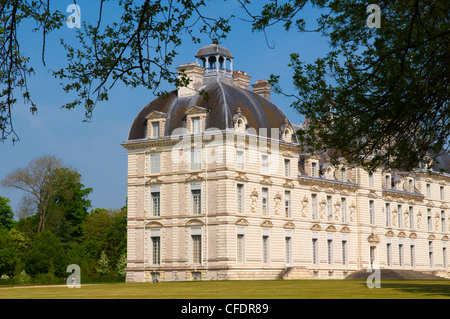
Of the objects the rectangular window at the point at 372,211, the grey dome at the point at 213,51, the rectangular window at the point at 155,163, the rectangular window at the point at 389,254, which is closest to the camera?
the rectangular window at the point at 155,163

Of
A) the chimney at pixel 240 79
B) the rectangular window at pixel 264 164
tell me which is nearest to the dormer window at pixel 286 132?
the rectangular window at pixel 264 164

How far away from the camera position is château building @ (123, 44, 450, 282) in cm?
4988

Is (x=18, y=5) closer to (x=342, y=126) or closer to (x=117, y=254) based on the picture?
(x=342, y=126)

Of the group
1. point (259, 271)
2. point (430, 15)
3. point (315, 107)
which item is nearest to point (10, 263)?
point (259, 271)

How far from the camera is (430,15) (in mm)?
17000

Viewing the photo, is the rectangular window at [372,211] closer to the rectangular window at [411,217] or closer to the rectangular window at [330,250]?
the rectangular window at [330,250]

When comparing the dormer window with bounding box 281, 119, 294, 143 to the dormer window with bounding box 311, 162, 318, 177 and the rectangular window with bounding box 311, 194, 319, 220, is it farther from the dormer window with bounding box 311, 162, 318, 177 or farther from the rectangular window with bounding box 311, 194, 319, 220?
the rectangular window with bounding box 311, 194, 319, 220

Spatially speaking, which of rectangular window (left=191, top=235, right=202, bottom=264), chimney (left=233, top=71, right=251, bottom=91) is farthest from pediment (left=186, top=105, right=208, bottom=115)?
rectangular window (left=191, top=235, right=202, bottom=264)

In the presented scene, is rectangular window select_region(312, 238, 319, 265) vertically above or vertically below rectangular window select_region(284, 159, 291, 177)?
below

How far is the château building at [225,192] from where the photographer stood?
49.9 meters

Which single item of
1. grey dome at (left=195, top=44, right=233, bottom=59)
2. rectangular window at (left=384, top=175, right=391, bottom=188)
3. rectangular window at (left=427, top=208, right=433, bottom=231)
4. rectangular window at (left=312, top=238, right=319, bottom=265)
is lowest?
rectangular window at (left=312, top=238, right=319, bottom=265)

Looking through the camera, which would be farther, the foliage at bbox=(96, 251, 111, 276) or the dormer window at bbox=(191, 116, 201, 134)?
the foliage at bbox=(96, 251, 111, 276)

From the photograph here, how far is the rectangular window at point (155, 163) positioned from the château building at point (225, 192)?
67 mm

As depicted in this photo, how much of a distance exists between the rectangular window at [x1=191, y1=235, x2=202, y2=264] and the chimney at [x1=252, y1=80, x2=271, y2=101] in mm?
13207
